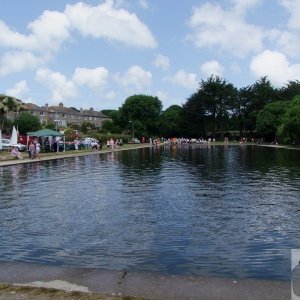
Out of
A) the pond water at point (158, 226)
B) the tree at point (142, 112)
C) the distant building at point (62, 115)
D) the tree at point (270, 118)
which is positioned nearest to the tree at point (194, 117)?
the tree at point (142, 112)

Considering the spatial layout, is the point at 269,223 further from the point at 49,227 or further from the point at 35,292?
the point at 35,292

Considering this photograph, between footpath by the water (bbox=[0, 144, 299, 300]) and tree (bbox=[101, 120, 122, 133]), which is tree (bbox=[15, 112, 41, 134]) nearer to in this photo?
tree (bbox=[101, 120, 122, 133])

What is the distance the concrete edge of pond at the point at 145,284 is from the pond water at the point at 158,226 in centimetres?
128

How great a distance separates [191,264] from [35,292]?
3.22 meters

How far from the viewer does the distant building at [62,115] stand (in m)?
148

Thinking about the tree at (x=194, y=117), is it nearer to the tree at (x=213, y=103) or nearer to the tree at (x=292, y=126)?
the tree at (x=213, y=103)

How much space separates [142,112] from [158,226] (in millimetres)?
125179

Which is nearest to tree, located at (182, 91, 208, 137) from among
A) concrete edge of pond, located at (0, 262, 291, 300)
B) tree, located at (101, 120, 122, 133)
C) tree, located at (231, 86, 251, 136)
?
tree, located at (231, 86, 251, 136)

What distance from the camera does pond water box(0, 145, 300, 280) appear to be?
827cm

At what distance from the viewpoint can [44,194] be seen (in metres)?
17.0

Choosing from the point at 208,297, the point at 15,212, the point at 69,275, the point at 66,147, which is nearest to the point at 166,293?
the point at 208,297

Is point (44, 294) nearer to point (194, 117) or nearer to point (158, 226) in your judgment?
point (158, 226)

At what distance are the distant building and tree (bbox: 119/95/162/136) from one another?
2178cm

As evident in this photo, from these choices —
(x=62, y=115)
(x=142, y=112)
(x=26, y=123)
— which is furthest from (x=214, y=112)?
(x=62, y=115)
